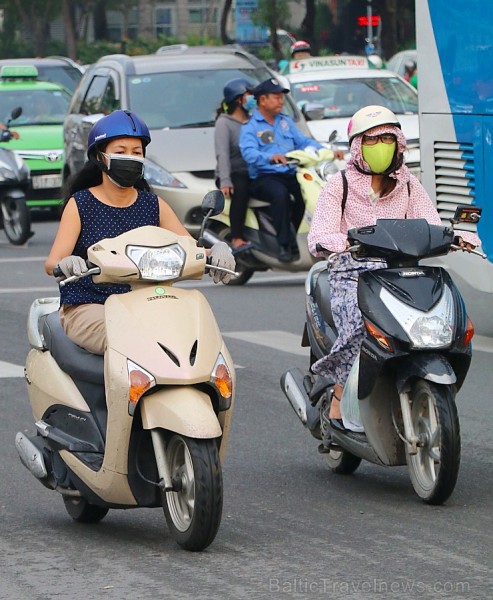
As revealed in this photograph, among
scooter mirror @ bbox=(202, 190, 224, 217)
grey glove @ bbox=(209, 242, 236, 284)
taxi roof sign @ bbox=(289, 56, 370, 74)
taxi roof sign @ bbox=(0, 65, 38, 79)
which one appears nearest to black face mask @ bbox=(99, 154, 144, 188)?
scooter mirror @ bbox=(202, 190, 224, 217)

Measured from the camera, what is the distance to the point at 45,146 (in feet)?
67.8

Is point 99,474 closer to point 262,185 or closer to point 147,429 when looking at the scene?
point 147,429

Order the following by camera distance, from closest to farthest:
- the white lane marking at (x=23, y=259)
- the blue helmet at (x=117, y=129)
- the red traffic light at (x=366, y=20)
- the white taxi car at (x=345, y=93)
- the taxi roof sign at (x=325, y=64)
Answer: the blue helmet at (x=117, y=129) < the white lane marking at (x=23, y=259) < the white taxi car at (x=345, y=93) < the taxi roof sign at (x=325, y=64) < the red traffic light at (x=366, y=20)

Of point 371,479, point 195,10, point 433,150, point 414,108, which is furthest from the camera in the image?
point 195,10

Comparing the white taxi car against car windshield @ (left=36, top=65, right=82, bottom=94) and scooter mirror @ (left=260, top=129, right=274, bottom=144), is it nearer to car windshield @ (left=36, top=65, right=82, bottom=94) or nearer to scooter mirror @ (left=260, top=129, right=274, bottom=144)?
Result: scooter mirror @ (left=260, top=129, right=274, bottom=144)

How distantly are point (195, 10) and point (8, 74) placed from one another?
69.3 metres

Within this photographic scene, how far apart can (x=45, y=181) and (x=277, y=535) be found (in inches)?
584

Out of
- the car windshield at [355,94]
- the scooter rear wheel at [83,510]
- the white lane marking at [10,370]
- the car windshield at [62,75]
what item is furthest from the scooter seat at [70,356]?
the car windshield at [62,75]

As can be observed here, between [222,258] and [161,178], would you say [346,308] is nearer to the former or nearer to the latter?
[222,258]

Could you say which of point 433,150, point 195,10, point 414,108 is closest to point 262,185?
point 433,150

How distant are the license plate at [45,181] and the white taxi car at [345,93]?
3318 millimetres

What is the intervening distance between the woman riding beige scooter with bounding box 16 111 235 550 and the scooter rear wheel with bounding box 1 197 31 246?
1152 cm

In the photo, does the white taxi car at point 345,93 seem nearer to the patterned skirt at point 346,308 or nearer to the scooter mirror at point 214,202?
the patterned skirt at point 346,308

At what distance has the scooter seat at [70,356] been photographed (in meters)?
5.88
